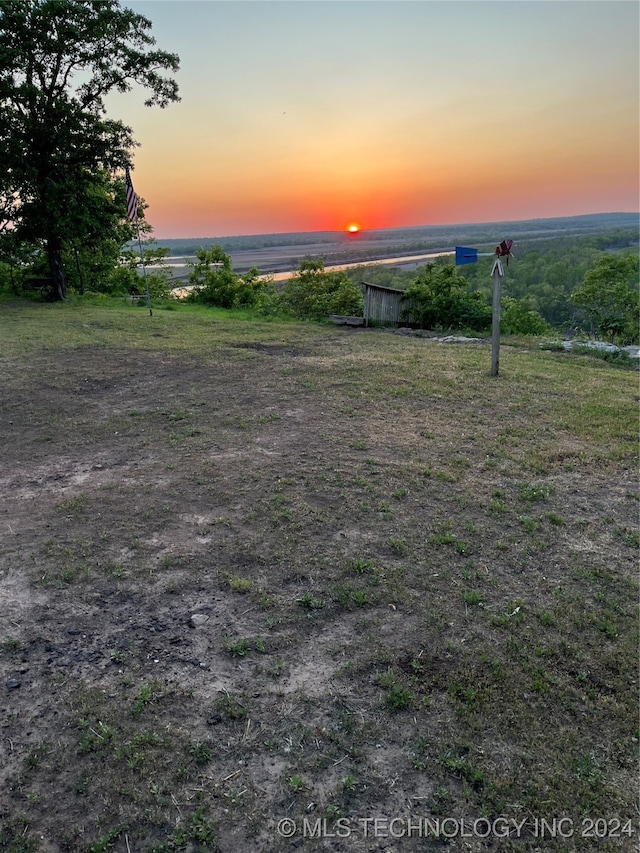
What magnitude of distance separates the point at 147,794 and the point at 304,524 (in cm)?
170

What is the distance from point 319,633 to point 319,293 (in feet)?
41.4

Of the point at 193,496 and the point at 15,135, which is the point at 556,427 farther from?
the point at 15,135

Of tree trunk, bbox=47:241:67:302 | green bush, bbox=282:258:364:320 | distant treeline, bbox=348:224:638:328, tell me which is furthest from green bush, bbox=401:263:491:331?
distant treeline, bbox=348:224:638:328

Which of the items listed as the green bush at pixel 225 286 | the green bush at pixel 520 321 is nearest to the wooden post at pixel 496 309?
the green bush at pixel 520 321

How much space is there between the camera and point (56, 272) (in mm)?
13602

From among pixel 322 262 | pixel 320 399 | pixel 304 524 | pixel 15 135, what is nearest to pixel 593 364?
pixel 320 399

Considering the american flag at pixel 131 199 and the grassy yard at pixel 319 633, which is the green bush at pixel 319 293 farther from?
the grassy yard at pixel 319 633

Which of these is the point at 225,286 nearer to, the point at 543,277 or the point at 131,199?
the point at 131,199

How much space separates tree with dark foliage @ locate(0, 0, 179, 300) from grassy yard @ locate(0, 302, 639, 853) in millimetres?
9609

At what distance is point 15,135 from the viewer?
11734mm

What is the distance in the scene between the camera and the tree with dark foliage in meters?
11.4

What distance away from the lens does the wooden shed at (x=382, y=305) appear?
11.2 meters

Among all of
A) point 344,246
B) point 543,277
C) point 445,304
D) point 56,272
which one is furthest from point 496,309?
point 344,246

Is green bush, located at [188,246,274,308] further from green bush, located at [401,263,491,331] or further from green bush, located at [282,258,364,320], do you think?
green bush, located at [401,263,491,331]
